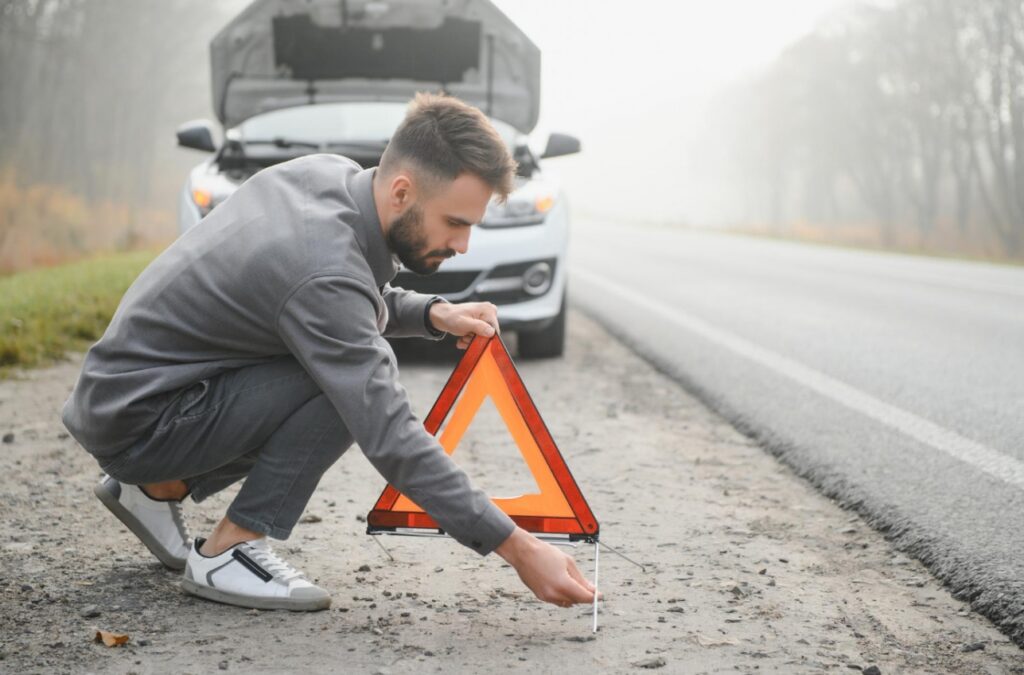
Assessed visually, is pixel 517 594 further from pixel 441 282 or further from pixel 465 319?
pixel 441 282

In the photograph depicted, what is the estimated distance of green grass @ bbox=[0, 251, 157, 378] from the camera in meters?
6.66

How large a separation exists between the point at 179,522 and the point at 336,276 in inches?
46.1

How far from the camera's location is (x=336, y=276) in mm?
2457

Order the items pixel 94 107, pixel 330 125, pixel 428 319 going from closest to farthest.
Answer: pixel 428 319
pixel 330 125
pixel 94 107

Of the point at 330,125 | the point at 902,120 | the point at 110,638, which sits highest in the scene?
the point at 902,120

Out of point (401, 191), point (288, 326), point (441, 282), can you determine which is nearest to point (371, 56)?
point (441, 282)

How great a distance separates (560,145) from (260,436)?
16.7 ft

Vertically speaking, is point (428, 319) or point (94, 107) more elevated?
point (94, 107)

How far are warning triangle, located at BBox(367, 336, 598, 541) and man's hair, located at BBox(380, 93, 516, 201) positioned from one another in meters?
0.57

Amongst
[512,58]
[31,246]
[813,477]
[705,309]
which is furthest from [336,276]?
[31,246]

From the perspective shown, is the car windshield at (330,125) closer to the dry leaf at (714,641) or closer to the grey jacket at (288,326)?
the grey jacket at (288,326)

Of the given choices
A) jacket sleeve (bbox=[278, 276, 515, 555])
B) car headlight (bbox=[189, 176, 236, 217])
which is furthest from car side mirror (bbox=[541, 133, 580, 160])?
jacket sleeve (bbox=[278, 276, 515, 555])

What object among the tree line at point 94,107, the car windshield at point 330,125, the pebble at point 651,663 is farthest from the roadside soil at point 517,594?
the tree line at point 94,107

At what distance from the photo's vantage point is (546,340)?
7.09 metres
